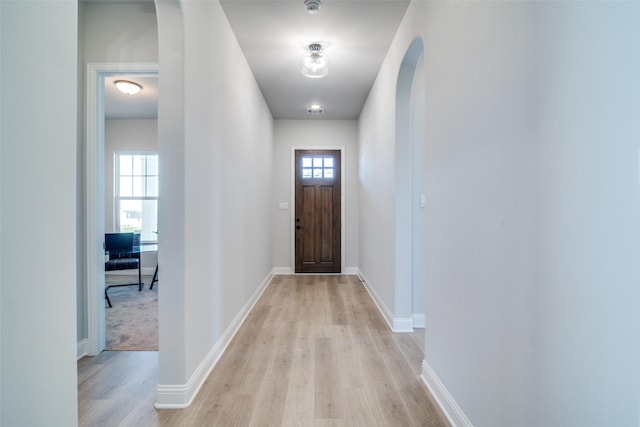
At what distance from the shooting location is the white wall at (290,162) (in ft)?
17.9

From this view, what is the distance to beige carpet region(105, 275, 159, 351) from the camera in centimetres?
264

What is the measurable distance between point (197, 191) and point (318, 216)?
362cm

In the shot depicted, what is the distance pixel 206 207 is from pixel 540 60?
190 centimetres

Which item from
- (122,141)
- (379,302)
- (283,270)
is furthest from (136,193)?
(379,302)

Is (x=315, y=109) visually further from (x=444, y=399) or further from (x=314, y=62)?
(x=444, y=399)

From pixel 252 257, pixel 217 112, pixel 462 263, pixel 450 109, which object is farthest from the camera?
pixel 252 257

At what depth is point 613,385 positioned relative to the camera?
29.0 inches

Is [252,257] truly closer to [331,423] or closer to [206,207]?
[206,207]

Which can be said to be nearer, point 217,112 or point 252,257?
point 217,112

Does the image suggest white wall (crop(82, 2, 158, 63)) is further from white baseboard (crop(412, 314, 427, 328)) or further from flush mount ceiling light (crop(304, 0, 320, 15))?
white baseboard (crop(412, 314, 427, 328))

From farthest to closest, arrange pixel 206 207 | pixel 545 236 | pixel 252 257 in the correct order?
pixel 252 257 → pixel 206 207 → pixel 545 236

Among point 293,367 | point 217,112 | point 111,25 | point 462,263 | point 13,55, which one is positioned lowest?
point 293,367

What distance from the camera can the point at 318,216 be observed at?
18.0 ft

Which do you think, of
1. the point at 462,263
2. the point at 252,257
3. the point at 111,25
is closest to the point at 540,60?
the point at 462,263
